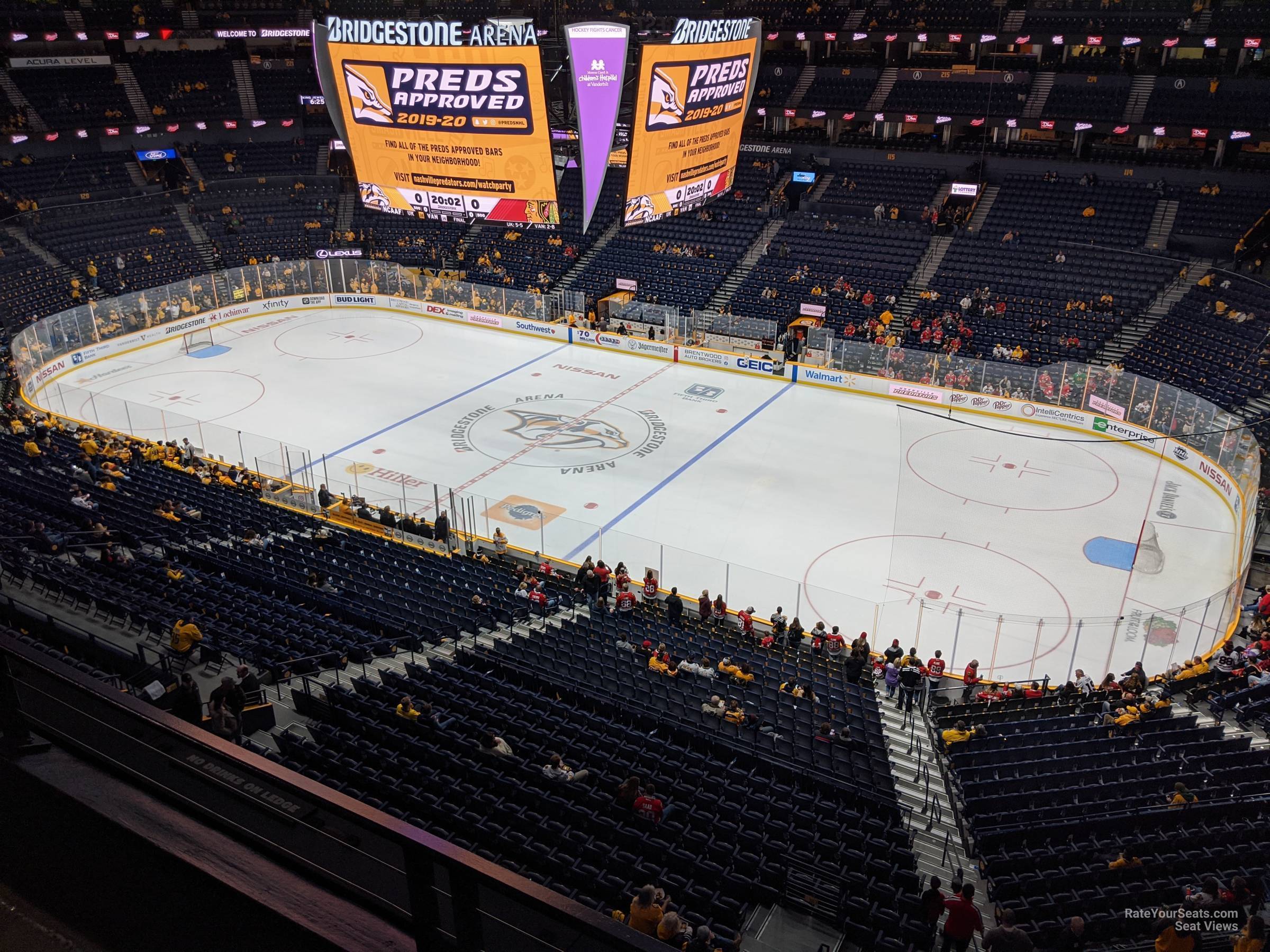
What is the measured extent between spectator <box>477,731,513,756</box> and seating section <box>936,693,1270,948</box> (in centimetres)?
599

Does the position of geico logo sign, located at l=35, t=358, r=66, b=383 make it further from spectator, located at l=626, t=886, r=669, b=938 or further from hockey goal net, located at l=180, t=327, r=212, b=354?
spectator, located at l=626, t=886, r=669, b=938

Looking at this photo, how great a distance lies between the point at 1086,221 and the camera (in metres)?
39.8

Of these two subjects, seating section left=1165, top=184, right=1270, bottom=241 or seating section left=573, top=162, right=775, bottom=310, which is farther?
seating section left=573, top=162, right=775, bottom=310

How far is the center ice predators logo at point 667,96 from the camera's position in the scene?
20328 mm

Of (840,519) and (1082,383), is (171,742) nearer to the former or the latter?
(840,519)

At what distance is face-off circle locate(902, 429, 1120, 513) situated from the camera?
1065 inches

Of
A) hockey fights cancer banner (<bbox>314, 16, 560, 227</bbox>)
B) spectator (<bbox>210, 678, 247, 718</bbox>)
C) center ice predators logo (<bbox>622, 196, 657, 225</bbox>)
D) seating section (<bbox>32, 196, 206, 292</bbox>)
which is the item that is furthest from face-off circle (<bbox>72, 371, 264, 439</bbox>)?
spectator (<bbox>210, 678, 247, 718</bbox>)

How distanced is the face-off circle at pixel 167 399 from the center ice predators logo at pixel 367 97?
1189 centimetres

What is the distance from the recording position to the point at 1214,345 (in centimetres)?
3130

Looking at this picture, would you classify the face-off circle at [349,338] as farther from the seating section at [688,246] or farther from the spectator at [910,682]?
the spectator at [910,682]

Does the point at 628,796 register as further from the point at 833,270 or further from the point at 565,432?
the point at 833,270

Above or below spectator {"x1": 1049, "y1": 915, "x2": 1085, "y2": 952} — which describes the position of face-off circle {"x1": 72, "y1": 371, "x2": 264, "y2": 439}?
below

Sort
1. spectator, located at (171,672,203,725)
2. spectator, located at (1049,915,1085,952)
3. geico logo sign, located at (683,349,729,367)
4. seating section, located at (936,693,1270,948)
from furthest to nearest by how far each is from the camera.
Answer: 1. geico logo sign, located at (683,349,729,367)
2. seating section, located at (936,693,1270,948)
3. spectator, located at (171,672,203,725)
4. spectator, located at (1049,915,1085,952)

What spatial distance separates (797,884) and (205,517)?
16923 mm
